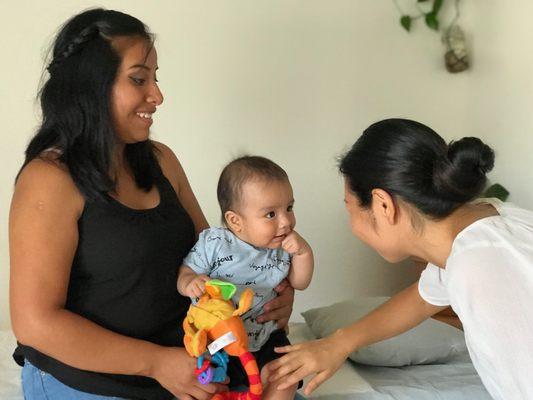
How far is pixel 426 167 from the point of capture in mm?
1187

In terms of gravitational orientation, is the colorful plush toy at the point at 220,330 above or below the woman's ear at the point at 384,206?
below

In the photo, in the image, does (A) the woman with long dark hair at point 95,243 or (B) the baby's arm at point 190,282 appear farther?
(B) the baby's arm at point 190,282

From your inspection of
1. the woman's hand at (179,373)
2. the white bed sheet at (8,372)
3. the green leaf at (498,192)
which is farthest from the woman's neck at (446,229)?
the green leaf at (498,192)

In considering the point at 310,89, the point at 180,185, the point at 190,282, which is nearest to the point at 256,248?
the point at 190,282

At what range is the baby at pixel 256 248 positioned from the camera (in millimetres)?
1466

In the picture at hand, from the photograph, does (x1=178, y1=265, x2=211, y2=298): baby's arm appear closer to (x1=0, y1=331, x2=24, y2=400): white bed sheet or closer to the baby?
the baby

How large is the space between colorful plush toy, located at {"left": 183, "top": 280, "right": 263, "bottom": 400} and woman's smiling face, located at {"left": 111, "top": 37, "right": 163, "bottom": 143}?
1.32 feet

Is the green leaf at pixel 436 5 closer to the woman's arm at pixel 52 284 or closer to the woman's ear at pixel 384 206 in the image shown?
the woman's ear at pixel 384 206

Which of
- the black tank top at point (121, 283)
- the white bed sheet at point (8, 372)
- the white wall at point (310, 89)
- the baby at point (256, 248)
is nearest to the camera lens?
the black tank top at point (121, 283)

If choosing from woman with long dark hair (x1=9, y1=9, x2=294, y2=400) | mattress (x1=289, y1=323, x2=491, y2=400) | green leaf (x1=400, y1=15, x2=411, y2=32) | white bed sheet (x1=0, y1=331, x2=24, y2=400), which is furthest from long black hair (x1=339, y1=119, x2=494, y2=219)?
green leaf (x1=400, y1=15, x2=411, y2=32)

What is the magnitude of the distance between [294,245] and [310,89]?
126 centimetres

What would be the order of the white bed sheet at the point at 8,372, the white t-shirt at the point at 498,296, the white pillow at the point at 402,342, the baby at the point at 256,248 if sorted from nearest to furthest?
1. the white t-shirt at the point at 498,296
2. the baby at the point at 256,248
3. the white bed sheet at the point at 8,372
4. the white pillow at the point at 402,342

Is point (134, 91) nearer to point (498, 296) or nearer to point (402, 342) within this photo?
point (498, 296)

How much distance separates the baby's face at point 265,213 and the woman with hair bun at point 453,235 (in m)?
0.21
